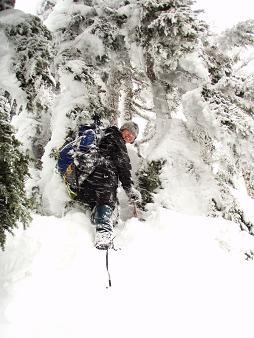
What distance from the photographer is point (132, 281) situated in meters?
5.09

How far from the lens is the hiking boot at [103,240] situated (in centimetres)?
557

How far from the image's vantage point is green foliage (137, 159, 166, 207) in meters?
7.21

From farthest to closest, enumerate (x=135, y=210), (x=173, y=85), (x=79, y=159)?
1. (x=173, y=85)
2. (x=135, y=210)
3. (x=79, y=159)

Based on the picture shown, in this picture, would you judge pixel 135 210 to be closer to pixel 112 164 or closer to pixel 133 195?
pixel 133 195

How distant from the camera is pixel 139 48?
796cm

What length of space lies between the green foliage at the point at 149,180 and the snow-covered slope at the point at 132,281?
1.96 ft

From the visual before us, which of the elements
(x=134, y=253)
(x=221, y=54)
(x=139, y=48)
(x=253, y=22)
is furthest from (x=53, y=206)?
(x=253, y=22)

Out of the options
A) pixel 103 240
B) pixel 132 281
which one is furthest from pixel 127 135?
pixel 132 281

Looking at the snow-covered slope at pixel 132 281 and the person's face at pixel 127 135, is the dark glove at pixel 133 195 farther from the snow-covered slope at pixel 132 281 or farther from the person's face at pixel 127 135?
the person's face at pixel 127 135

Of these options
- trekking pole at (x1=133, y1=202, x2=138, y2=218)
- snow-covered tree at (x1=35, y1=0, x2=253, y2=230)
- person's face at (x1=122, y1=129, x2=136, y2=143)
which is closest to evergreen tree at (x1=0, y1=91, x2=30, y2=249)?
trekking pole at (x1=133, y1=202, x2=138, y2=218)

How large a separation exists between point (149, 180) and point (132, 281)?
247cm

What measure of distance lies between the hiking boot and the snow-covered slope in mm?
79

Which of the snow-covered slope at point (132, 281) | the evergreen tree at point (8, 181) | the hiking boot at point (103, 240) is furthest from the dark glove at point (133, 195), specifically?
the evergreen tree at point (8, 181)

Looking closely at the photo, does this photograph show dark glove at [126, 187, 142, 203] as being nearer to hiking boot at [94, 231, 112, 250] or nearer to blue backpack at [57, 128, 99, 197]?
blue backpack at [57, 128, 99, 197]
